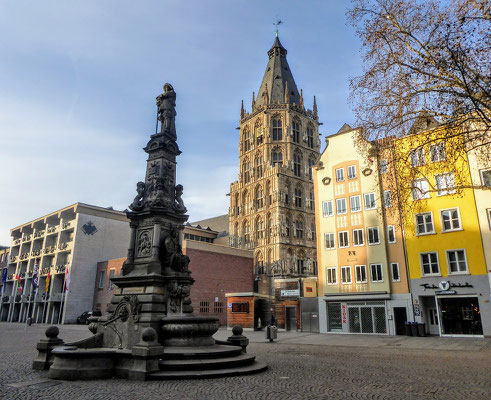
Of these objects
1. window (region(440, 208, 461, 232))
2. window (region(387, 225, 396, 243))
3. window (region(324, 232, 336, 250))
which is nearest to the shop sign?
window (region(324, 232, 336, 250))

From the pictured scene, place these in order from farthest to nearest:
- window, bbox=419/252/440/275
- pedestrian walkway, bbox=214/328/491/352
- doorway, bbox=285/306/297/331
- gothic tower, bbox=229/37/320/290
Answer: gothic tower, bbox=229/37/320/290 < doorway, bbox=285/306/297/331 < window, bbox=419/252/440/275 < pedestrian walkway, bbox=214/328/491/352

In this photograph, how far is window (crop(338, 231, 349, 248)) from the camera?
107 feet

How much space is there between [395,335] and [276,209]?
40.5 m

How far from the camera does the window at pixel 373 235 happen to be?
3083cm

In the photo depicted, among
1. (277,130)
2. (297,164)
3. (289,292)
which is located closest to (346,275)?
(289,292)

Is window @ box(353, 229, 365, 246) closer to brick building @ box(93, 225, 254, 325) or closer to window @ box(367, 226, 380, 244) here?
window @ box(367, 226, 380, 244)

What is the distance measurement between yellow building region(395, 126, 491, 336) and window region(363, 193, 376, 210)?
3704mm

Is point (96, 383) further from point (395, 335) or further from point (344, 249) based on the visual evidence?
point (344, 249)

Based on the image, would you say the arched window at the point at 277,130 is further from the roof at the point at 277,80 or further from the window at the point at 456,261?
the window at the point at 456,261

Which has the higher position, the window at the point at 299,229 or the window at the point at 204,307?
the window at the point at 299,229

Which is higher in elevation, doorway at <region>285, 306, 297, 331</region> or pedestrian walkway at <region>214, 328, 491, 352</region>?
doorway at <region>285, 306, 297, 331</region>

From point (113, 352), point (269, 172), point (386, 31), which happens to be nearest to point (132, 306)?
point (113, 352)

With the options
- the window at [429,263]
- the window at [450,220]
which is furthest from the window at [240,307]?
the window at [450,220]

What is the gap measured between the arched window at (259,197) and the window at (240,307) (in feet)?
115
